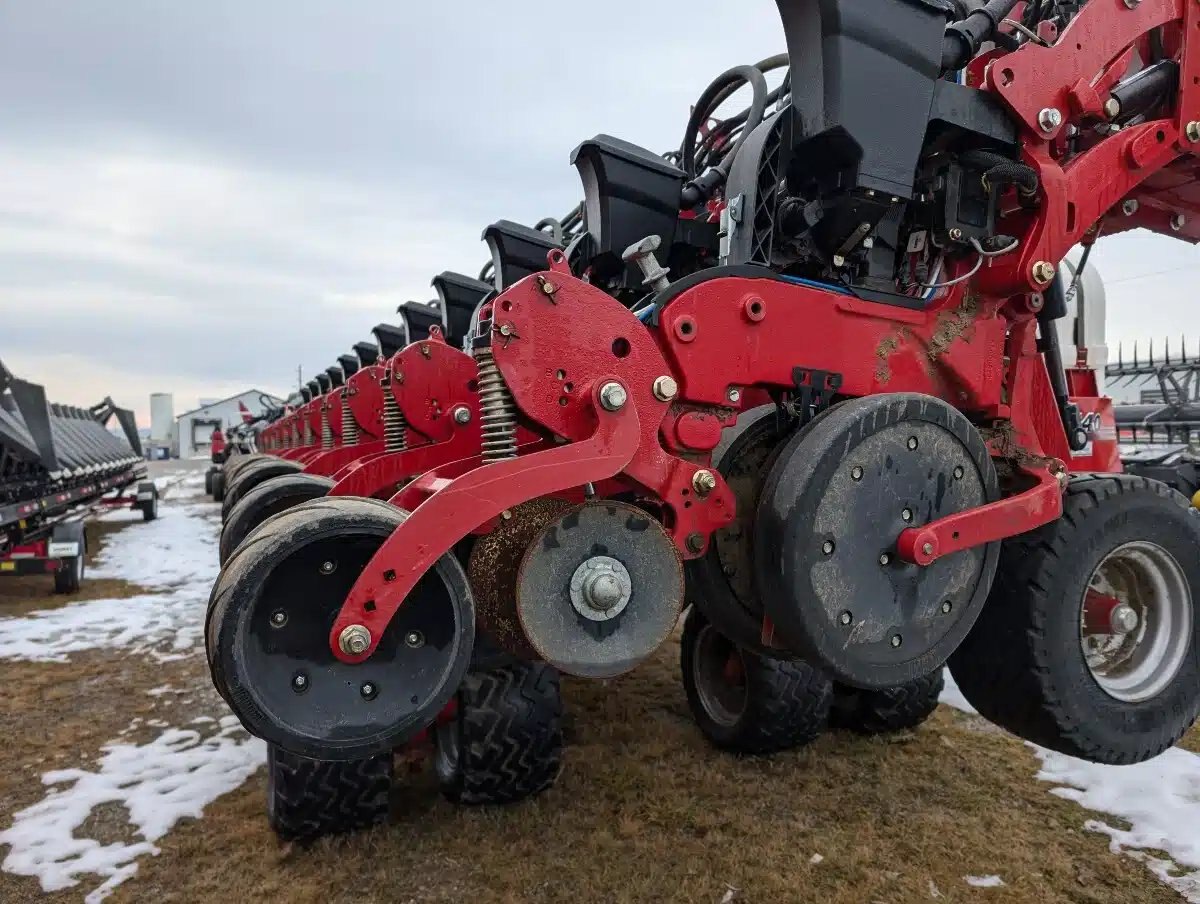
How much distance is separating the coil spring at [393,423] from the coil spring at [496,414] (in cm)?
271

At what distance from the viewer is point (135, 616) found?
7430 millimetres

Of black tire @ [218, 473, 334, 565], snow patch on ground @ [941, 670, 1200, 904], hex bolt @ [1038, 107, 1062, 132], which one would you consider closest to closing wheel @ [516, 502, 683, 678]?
hex bolt @ [1038, 107, 1062, 132]

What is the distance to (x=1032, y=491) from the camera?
8.02ft

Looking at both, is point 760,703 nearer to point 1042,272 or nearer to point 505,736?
point 505,736

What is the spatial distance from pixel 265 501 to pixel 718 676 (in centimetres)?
254

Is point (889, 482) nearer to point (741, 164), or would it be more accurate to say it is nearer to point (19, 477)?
point (741, 164)

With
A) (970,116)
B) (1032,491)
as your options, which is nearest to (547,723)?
(1032,491)

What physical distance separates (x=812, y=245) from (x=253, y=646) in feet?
6.68

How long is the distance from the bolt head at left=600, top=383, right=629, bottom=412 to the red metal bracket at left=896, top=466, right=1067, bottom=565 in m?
0.84

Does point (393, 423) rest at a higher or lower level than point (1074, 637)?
higher

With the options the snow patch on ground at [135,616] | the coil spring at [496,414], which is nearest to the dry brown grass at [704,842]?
the coil spring at [496,414]

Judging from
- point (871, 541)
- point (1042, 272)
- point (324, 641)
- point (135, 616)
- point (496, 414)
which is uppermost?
point (1042, 272)

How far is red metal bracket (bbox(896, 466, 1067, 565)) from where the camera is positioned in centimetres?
220

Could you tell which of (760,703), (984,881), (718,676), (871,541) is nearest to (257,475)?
(718,676)
